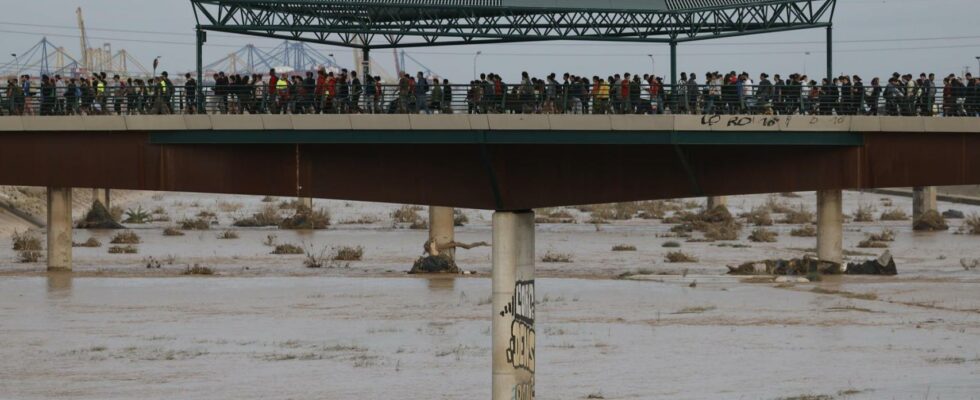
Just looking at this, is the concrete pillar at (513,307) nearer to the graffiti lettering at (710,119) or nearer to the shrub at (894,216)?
Result: the graffiti lettering at (710,119)

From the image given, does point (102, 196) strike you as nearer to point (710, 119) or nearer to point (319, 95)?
point (319, 95)

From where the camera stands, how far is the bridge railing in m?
34.8

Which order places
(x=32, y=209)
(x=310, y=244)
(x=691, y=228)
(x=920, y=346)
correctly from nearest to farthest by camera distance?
(x=920, y=346) → (x=310, y=244) → (x=691, y=228) → (x=32, y=209)

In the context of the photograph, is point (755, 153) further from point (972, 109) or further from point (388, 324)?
point (388, 324)

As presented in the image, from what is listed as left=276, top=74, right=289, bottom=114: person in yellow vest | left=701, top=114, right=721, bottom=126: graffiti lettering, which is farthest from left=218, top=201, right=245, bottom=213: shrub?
left=701, top=114, right=721, bottom=126: graffiti lettering

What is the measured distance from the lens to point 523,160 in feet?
108

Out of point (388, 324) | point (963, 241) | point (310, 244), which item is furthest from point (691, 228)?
point (388, 324)

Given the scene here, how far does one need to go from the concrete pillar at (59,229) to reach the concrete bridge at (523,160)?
1014 inches

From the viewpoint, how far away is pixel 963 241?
8169cm

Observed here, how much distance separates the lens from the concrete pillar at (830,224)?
58531 mm

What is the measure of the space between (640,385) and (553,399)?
2638 millimetres

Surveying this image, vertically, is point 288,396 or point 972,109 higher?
point 972,109

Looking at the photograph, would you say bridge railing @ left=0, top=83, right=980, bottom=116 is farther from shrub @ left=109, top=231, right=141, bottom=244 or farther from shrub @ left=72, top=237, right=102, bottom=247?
shrub @ left=109, top=231, right=141, bottom=244

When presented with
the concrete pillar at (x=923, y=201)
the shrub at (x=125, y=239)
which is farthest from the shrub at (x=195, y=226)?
the concrete pillar at (x=923, y=201)
